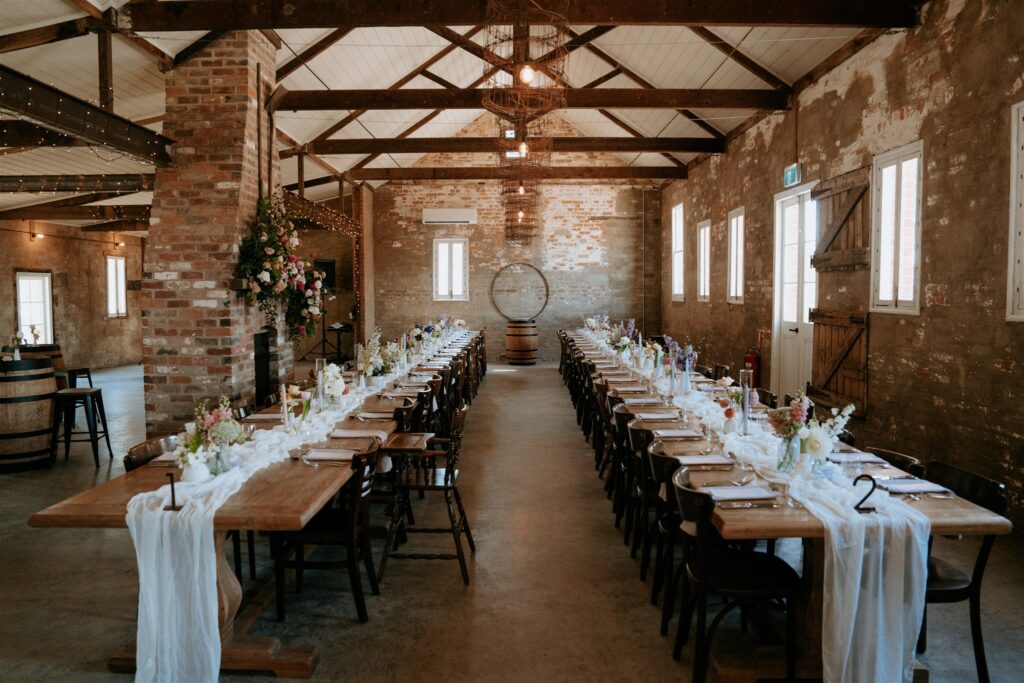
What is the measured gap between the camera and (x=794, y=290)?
8.43 meters

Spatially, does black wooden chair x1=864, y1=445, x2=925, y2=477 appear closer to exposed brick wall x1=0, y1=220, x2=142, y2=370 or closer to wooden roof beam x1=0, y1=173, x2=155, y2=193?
wooden roof beam x1=0, y1=173, x2=155, y2=193

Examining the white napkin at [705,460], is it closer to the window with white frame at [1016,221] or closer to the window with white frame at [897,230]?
the window with white frame at [1016,221]

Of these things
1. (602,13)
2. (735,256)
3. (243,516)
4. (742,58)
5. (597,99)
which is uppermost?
(742,58)

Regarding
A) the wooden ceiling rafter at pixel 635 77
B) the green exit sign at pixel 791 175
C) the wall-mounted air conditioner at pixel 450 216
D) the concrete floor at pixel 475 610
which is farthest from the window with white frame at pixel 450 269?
the concrete floor at pixel 475 610

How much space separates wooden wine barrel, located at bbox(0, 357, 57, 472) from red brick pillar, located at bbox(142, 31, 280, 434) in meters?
1.05

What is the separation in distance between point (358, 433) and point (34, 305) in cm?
1203

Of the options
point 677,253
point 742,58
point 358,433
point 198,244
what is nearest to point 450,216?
point 677,253

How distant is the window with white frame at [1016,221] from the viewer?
437 cm

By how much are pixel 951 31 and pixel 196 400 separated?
Result: 22.6 feet

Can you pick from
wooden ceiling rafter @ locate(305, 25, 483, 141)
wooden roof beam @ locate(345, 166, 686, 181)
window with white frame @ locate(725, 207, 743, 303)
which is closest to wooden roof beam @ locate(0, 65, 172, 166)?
wooden ceiling rafter @ locate(305, 25, 483, 141)

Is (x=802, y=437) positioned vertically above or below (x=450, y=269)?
below

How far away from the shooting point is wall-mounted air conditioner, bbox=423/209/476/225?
15.5 metres

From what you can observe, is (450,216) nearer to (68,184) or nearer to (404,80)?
(404,80)

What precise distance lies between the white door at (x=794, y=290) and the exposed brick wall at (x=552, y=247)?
22.6 ft
